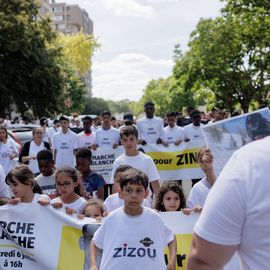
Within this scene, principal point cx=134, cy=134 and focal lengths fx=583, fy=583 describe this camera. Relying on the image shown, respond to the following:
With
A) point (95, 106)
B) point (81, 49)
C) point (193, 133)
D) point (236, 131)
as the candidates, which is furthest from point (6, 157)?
point (95, 106)

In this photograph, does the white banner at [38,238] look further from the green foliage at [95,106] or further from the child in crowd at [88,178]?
the green foliage at [95,106]

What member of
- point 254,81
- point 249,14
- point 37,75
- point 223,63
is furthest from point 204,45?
point 249,14

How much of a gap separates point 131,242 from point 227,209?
2.34 m

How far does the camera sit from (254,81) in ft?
156

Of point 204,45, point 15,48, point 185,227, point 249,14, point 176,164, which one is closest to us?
point 185,227

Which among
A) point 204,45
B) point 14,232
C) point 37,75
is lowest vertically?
point 14,232

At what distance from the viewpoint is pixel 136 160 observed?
6.88 meters

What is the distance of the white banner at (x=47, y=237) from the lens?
5.06 m

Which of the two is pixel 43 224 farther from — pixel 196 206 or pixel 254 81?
pixel 254 81

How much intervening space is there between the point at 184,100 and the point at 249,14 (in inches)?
3087

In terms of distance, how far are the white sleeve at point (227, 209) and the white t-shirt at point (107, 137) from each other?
31.0ft

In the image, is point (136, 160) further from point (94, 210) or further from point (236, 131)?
point (236, 131)

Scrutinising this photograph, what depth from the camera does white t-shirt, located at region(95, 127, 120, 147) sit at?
11.2 metres

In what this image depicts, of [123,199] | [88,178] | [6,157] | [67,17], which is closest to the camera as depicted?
[123,199]
